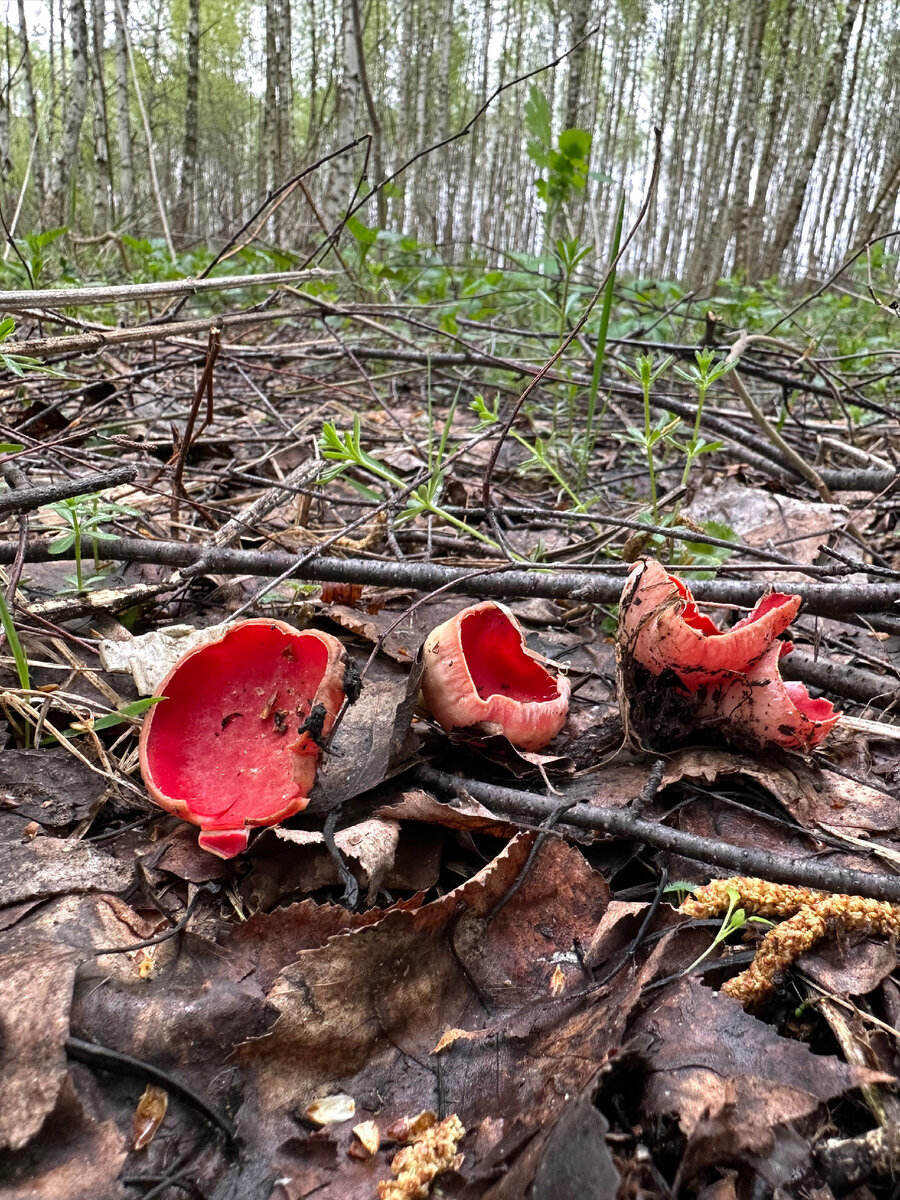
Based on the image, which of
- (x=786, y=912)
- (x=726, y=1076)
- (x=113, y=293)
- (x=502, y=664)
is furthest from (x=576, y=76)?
(x=726, y=1076)

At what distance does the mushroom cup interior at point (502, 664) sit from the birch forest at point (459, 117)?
2305 mm

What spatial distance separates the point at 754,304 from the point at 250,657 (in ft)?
14.2

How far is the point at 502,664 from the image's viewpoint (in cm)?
188

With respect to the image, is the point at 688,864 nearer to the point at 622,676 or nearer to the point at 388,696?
the point at 622,676

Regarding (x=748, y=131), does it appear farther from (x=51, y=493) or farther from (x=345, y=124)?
(x=51, y=493)

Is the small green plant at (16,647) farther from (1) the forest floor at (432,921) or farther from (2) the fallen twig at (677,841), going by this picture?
(2) the fallen twig at (677,841)

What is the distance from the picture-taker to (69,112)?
28.9 ft

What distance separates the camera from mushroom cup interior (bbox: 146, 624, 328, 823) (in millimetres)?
1517

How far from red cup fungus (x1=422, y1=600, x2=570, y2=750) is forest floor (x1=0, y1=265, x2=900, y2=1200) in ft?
0.17

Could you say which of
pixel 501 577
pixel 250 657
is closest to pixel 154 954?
pixel 250 657

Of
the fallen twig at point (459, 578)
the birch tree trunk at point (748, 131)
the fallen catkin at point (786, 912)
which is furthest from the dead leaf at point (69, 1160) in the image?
the birch tree trunk at point (748, 131)

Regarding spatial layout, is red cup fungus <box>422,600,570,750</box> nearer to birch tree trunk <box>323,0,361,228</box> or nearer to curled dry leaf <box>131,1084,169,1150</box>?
curled dry leaf <box>131,1084,169,1150</box>

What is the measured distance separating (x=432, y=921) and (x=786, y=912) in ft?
1.76

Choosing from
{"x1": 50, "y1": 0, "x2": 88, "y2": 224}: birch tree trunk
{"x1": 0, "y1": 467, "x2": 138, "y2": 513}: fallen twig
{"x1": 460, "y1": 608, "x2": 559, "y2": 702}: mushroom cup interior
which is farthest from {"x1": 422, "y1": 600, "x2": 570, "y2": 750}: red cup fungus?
{"x1": 50, "y1": 0, "x2": 88, "y2": 224}: birch tree trunk
